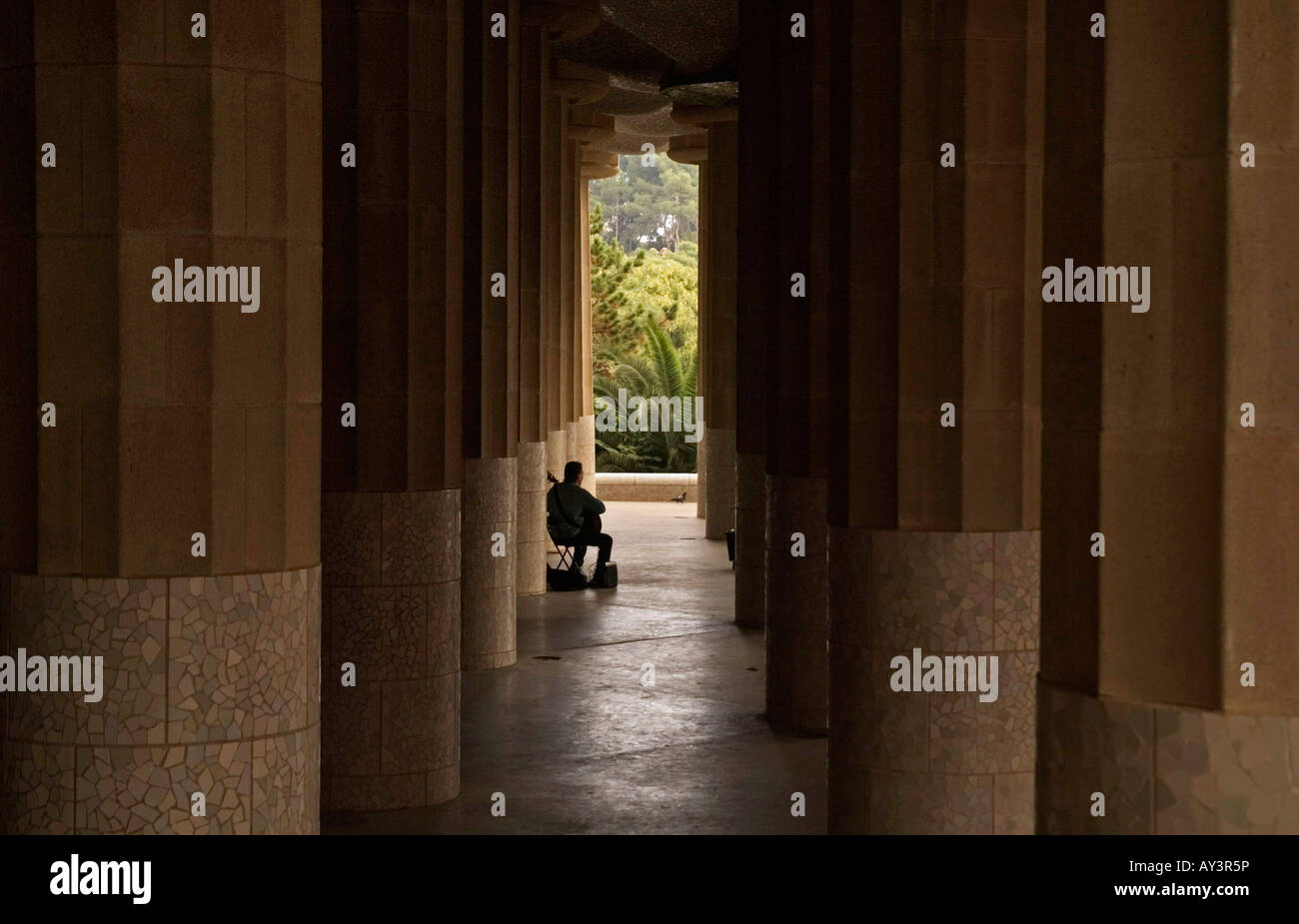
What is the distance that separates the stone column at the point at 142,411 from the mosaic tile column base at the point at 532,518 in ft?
39.4

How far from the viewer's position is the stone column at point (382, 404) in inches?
383

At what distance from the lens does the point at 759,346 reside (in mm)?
15836

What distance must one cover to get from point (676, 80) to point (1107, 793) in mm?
19049

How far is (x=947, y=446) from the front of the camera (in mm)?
8445

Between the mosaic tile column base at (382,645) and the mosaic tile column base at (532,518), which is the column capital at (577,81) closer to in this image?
the mosaic tile column base at (532,518)

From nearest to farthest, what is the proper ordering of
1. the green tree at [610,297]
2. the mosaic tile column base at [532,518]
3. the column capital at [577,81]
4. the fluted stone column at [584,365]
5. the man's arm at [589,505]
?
the mosaic tile column base at [532,518], the man's arm at [589,505], the column capital at [577,81], the fluted stone column at [584,365], the green tree at [610,297]

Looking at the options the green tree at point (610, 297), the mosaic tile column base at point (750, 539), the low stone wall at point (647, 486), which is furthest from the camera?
the green tree at point (610, 297)

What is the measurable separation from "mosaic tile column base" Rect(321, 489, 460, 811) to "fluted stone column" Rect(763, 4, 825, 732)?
139 inches

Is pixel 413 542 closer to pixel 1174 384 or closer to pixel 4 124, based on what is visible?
pixel 4 124

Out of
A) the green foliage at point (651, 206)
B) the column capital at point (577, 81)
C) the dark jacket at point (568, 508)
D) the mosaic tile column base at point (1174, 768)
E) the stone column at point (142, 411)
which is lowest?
the dark jacket at point (568, 508)

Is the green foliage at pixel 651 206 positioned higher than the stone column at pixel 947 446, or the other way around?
the green foliage at pixel 651 206

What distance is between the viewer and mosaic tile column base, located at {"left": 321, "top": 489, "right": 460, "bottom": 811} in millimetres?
9773

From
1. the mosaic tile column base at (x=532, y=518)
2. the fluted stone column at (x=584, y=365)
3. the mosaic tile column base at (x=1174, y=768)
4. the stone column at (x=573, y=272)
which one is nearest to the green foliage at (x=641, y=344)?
the fluted stone column at (x=584, y=365)
